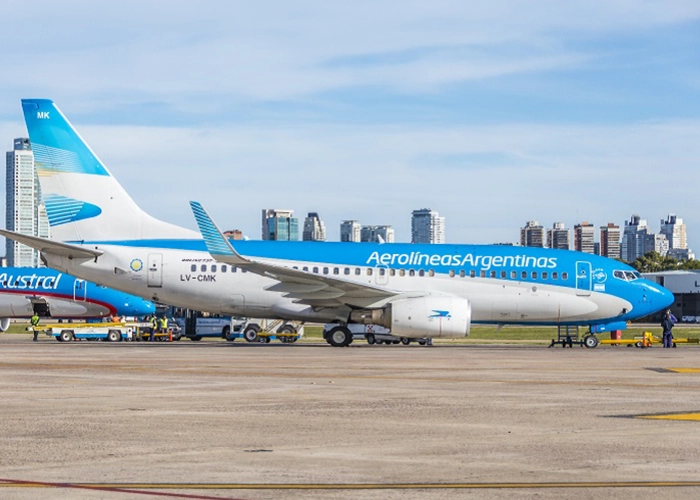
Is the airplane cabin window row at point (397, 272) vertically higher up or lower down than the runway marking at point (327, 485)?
higher up

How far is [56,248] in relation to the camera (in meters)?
44.0

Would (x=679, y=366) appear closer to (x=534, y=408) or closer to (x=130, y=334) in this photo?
(x=534, y=408)

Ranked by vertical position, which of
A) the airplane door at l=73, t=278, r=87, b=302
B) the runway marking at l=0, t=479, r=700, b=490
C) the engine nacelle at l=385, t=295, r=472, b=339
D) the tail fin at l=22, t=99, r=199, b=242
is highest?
the tail fin at l=22, t=99, r=199, b=242

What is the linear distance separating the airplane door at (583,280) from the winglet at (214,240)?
1365 cm

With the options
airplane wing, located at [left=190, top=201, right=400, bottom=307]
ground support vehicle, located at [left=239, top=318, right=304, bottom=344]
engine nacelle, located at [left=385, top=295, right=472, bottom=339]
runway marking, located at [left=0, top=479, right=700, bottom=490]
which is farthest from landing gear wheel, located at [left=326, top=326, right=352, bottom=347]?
runway marking, located at [left=0, top=479, right=700, bottom=490]

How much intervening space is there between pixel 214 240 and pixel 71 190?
26.1 ft

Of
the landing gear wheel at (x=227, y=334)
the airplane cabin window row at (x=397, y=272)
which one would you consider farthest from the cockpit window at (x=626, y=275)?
the landing gear wheel at (x=227, y=334)

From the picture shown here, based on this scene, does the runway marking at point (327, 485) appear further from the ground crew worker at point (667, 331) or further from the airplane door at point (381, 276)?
the ground crew worker at point (667, 331)

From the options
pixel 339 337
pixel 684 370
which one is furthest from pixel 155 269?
pixel 684 370

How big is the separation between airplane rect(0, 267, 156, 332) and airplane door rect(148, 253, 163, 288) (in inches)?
795

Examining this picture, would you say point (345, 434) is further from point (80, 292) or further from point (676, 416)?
point (80, 292)

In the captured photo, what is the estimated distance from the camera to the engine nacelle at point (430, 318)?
42531 mm

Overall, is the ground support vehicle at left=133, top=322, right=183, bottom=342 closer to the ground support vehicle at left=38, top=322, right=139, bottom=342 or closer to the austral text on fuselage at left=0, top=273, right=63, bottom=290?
the ground support vehicle at left=38, top=322, right=139, bottom=342

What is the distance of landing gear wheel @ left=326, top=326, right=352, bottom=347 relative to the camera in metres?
45.7
